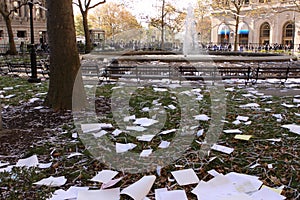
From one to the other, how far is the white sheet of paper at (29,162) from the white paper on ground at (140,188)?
1708 millimetres

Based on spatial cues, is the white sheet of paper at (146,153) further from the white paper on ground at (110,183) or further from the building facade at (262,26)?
the building facade at (262,26)

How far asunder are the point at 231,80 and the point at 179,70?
246 cm

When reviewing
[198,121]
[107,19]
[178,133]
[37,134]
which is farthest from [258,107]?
[107,19]

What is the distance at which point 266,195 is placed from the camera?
13.5ft

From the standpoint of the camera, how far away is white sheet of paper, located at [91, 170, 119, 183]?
461 cm

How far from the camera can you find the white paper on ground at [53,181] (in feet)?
14.8

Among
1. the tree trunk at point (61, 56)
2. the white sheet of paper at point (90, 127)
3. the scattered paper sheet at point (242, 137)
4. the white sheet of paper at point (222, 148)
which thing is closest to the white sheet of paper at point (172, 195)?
the white sheet of paper at point (222, 148)

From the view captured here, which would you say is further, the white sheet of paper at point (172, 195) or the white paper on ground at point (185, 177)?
the white paper on ground at point (185, 177)

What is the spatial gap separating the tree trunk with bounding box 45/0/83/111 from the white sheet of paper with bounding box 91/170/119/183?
412cm

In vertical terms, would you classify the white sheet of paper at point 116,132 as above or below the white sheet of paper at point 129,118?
below

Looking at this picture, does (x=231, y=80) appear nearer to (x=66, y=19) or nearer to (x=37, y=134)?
(x=66, y=19)

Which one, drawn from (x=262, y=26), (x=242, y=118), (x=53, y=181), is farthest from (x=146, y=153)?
(x=262, y=26)

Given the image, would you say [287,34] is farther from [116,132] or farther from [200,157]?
[200,157]

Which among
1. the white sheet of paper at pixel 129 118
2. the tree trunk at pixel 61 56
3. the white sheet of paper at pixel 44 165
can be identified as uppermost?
the tree trunk at pixel 61 56
